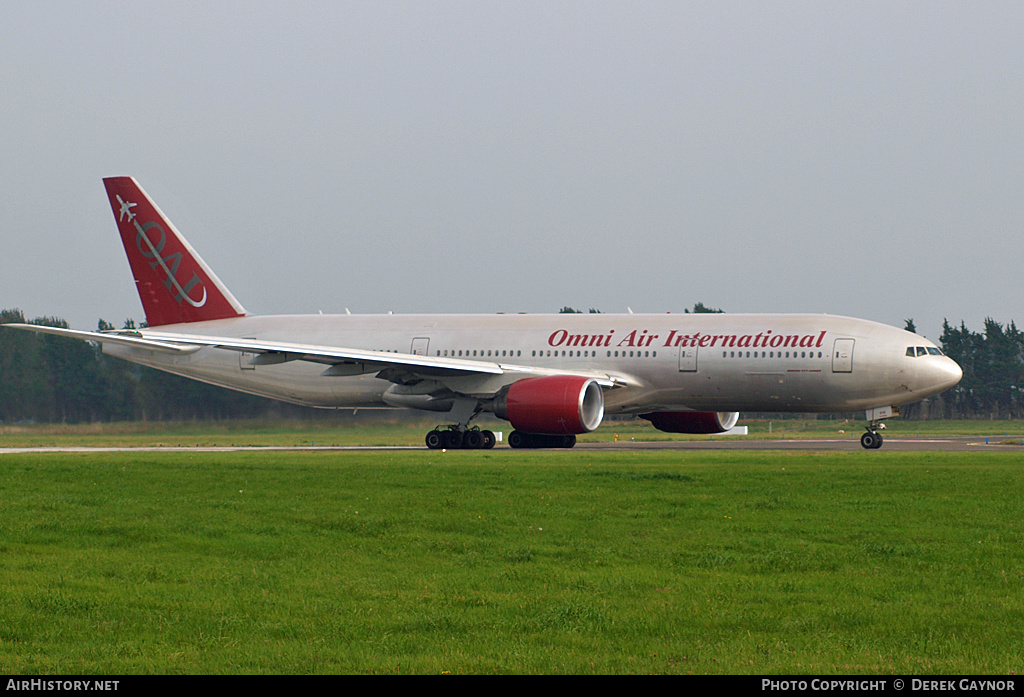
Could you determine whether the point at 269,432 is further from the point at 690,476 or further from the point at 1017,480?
the point at 1017,480

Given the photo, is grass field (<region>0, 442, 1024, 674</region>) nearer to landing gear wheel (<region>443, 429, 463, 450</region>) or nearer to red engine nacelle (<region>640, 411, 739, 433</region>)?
landing gear wheel (<region>443, 429, 463, 450</region>)

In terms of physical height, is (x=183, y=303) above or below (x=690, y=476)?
above

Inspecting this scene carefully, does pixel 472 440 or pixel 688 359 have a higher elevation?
pixel 688 359

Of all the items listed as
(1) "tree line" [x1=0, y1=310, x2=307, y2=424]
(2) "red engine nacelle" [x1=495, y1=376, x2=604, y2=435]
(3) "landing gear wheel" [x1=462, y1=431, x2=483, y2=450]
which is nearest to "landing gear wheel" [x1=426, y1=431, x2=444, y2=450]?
(3) "landing gear wheel" [x1=462, y1=431, x2=483, y2=450]

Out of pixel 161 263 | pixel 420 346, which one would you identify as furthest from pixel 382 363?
pixel 161 263

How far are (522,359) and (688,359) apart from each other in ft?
17.2

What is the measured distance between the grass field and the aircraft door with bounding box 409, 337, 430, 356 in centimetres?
1882

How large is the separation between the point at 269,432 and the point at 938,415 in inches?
1800

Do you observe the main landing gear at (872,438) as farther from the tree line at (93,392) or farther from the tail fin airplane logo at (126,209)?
the tail fin airplane logo at (126,209)

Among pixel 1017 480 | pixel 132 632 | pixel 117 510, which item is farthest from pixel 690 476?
pixel 132 632

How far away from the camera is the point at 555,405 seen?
A: 1222 inches

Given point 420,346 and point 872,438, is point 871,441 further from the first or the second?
point 420,346

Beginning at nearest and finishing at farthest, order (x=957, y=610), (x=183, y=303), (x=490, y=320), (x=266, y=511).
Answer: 1. (x=957, y=610)
2. (x=266, y=511)
3. (x=490, y=320)
4. (x=183, y=303)

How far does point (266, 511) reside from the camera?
14.2 metres
